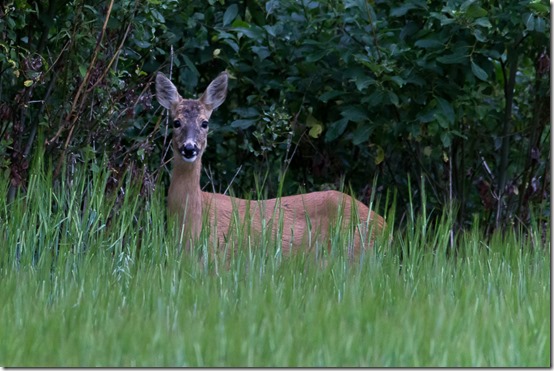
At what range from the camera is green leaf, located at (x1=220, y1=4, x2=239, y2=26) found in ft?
27.6

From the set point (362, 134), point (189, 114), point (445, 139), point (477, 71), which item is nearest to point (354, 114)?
point (362, 134)

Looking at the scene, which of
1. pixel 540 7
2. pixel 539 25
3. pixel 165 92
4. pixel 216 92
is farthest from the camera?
pixel 216 92

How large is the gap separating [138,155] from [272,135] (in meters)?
1.36

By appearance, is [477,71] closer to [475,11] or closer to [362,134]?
[475,11]

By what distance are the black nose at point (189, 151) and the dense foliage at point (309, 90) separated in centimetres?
18

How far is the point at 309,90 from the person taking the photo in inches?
345

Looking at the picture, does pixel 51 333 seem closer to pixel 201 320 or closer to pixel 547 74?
pixel 201 320

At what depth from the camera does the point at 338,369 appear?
12.9 ft

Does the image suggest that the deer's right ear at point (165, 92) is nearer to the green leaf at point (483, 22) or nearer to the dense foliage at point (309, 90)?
the dense foliage at point (309, 90)

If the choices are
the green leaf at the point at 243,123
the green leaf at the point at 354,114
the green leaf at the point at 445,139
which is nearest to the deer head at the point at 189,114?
the green leaf at the point at 243,123

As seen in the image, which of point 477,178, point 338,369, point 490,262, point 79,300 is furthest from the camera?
point 477,178

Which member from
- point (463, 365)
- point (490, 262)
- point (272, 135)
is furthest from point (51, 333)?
point (272, 135)

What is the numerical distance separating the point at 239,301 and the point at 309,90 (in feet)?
13.0

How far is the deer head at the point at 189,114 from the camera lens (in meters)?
7.53
